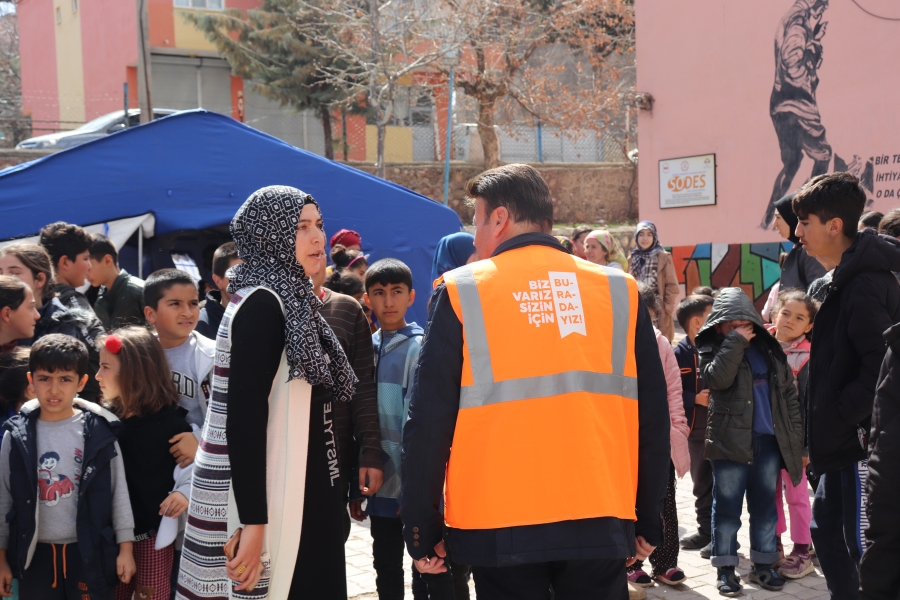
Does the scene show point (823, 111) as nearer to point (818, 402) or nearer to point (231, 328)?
point (818, 402)

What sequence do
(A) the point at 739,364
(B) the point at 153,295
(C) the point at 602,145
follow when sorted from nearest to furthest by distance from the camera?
1. (B) the point at 153,295
2. (A) the point at 739,364
3. (C) the point at 602,145

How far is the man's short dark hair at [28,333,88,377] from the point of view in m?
3.49

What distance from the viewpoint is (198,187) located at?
27.1ft

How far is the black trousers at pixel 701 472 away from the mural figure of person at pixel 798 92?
812 cm

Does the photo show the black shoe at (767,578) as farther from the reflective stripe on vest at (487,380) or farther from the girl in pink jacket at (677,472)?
the reflective stripe on vest at (487,380)

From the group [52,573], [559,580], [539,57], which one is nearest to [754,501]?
[559,580]

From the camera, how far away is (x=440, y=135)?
85.8ft

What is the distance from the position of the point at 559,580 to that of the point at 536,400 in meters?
0.55

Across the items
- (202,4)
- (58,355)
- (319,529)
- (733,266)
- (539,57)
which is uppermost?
(202,4)

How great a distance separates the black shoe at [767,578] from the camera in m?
4.91

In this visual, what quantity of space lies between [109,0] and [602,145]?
621 inches

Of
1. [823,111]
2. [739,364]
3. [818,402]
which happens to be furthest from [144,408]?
[823,111]

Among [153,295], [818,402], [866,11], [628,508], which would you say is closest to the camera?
[628,508]

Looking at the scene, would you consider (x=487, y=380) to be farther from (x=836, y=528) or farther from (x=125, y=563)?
(x=836, y=528)
